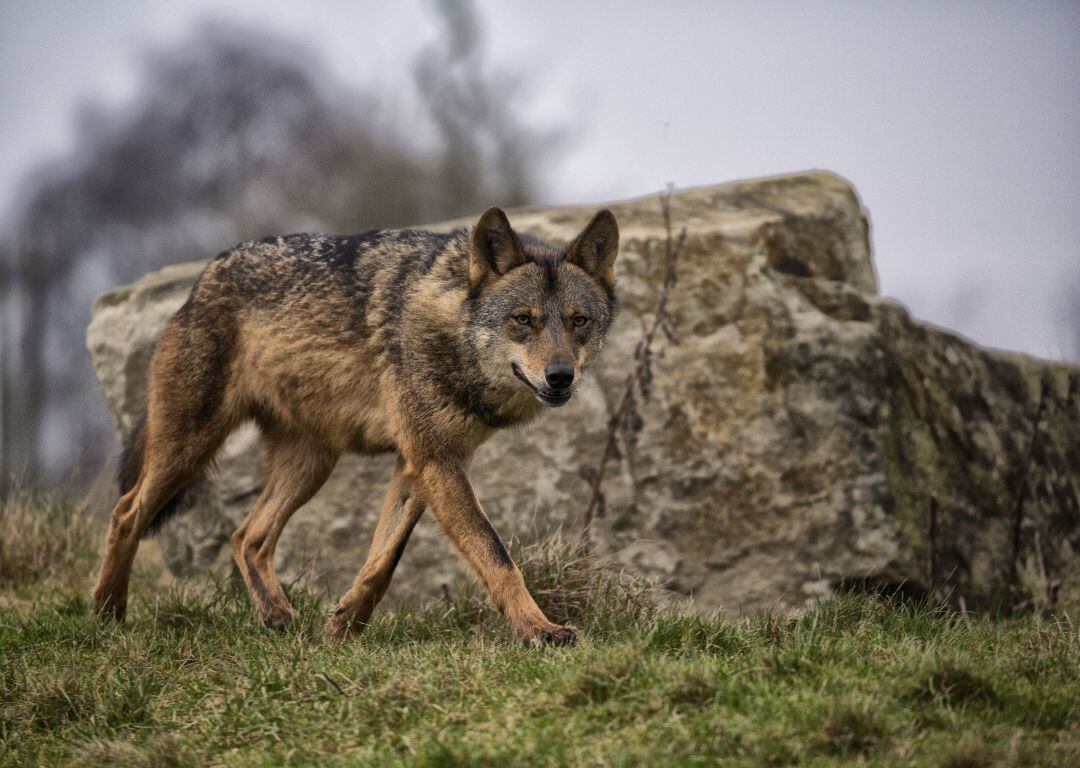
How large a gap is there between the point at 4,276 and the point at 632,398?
1536cm

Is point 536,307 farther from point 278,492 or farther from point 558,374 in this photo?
point 278,492

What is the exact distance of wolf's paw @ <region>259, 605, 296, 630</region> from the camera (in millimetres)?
5238

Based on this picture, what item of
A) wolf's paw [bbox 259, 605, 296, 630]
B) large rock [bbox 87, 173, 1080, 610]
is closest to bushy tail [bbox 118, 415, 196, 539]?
large rock [bbox 87, 173, 1080, 610]

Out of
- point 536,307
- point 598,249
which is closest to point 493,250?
point 536,307

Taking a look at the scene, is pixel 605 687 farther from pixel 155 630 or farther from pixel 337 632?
pixel 155 630

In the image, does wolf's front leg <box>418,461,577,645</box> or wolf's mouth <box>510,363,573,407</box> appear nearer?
wolf's front leg <box>418,461,577,645</box>

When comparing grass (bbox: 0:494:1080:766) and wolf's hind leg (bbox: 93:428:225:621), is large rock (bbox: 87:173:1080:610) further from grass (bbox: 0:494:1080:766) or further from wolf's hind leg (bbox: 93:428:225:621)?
grass (bbox: 0:494:1080:766)

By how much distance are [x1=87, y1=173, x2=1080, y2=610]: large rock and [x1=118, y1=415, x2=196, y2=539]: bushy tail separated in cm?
70

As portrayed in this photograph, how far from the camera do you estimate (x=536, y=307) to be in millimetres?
5094

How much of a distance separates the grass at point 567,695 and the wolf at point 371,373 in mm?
603

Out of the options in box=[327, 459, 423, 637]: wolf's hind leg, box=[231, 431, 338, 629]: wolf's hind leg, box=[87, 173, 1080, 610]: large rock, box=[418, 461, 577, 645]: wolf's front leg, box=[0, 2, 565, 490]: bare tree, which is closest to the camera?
box=[418, 461, 577, 645]: wolf's front leg

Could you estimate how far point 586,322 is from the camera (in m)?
5.21

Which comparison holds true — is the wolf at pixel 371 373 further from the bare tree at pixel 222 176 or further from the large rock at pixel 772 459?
the bare tree at pixel 222 176

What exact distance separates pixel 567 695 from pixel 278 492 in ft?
10.2
